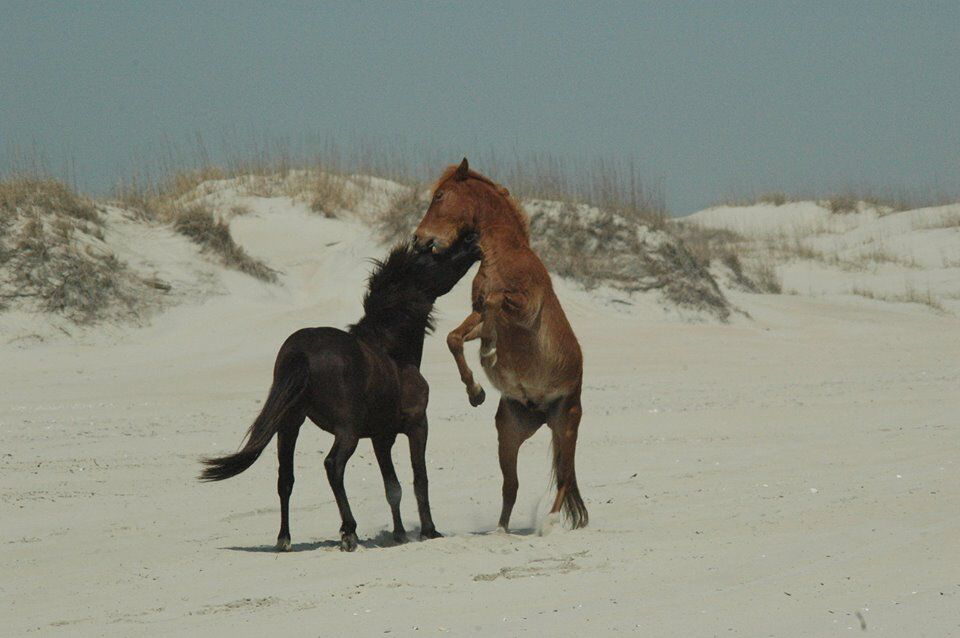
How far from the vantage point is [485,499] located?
31.9 feet

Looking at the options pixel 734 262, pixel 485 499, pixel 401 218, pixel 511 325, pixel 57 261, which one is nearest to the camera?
pixel 511 325

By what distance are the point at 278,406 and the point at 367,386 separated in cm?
58

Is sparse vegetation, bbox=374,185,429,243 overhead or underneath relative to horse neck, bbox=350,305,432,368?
underneath

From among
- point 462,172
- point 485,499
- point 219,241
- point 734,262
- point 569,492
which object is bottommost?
point 734,262

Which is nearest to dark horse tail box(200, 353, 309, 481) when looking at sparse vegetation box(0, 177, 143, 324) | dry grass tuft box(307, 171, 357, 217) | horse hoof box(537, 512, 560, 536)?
horse hoof box(537, 512, 560, 536)

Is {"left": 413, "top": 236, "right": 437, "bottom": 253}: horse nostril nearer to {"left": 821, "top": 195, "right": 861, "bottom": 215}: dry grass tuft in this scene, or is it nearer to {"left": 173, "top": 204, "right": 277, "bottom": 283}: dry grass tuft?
{"left": 173, "top": 204, "right": 277, "bottom": 283}: dry grass tuft

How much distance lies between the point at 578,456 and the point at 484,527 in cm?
250

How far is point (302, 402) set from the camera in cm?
769

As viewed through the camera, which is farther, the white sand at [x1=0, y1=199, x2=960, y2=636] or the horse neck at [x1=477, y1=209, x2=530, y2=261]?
the horse neck at [x1=477, y1=209, x2=530, y2=261]

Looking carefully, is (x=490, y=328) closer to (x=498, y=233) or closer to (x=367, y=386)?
(x=498, y=233)

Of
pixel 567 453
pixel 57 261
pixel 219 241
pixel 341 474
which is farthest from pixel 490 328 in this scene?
pixel 219 241

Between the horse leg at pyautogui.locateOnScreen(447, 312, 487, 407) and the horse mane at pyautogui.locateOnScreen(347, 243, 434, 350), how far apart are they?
82cm

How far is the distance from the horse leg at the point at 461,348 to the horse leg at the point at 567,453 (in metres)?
0.94

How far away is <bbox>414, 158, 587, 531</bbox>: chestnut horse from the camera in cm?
792
